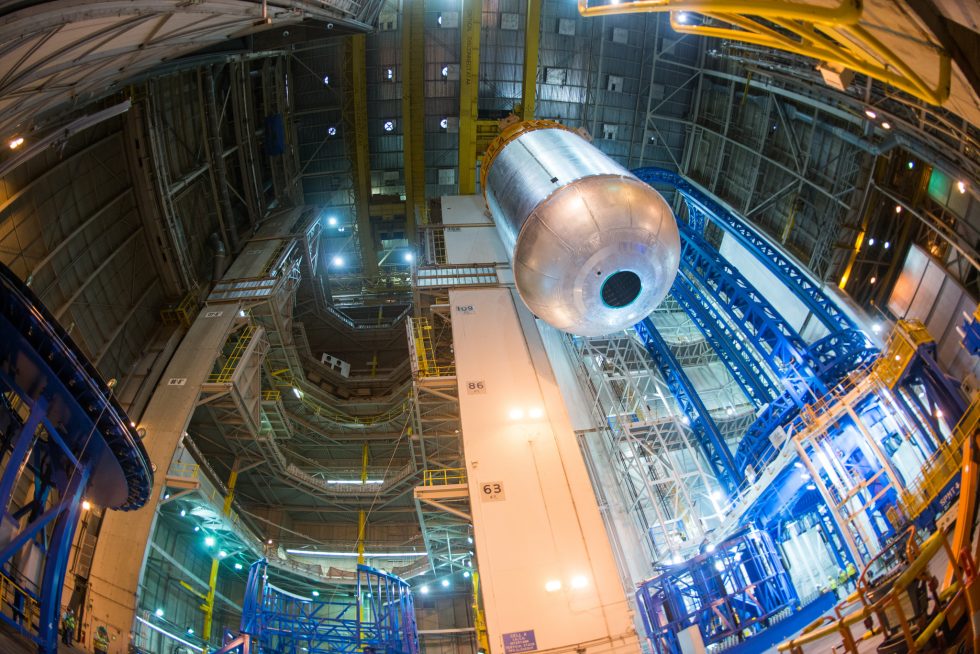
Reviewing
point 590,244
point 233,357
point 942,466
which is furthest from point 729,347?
point 233,357

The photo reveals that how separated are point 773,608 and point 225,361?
1549 centimetres

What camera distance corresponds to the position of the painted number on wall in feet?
42.4

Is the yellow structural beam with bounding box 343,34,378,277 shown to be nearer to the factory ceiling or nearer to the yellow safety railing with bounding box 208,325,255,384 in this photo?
the factory ceiling

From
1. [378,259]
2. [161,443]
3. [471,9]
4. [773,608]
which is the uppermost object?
[471,9]

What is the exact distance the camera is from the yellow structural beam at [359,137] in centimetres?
2184

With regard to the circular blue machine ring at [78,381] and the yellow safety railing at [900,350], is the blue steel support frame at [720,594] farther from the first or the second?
the circular blue machine ring at [78,381]

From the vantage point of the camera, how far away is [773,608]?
11227mm

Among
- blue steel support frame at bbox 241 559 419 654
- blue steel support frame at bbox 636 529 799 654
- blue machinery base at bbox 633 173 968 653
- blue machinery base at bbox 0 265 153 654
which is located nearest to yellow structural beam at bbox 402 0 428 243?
blue machinery base at bbox 633 173 968 653

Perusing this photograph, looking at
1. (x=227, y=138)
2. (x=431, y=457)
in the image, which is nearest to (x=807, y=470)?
(x=431, y=457)

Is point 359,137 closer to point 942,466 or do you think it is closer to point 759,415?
point 759,415

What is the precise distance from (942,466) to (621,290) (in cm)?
649

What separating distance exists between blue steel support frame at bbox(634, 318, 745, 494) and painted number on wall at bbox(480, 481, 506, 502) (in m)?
6.44

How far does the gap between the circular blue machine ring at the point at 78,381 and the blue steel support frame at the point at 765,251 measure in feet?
53.2

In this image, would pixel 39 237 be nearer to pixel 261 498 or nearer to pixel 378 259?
pixel 261 498
